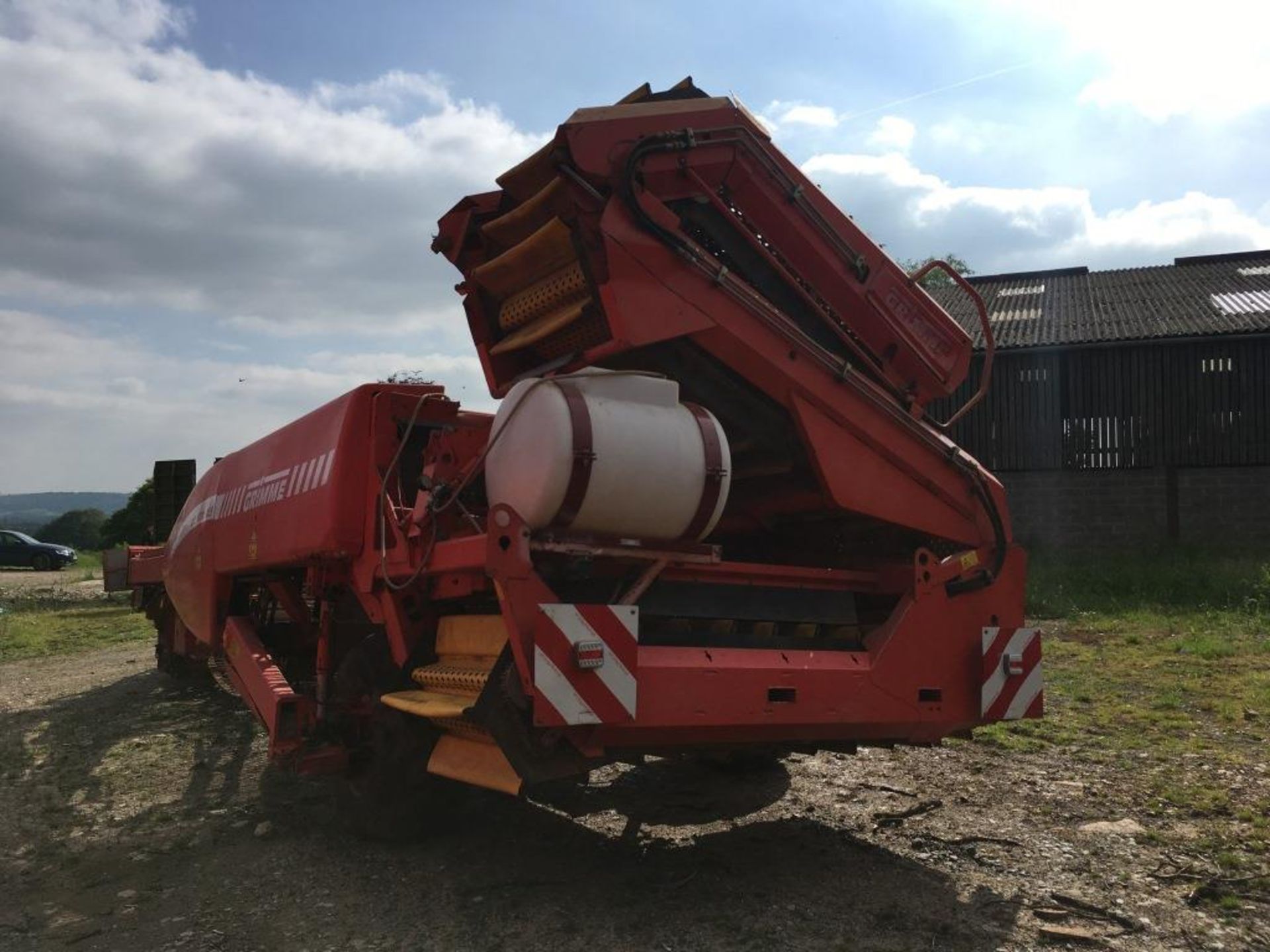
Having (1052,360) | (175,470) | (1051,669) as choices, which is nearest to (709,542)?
(1051,669)

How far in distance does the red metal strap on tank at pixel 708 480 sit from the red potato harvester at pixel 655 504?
0.04 ft

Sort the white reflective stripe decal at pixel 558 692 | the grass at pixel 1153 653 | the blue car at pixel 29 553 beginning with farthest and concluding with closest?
1. the blue car at pixel 29 553
2. the grass at pixel 1153 653
3. the white reflective stripe decal at pixel 558 692

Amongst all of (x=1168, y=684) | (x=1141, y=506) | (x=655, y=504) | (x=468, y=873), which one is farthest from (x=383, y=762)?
(x=1141, y=506)

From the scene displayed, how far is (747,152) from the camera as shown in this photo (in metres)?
4.65

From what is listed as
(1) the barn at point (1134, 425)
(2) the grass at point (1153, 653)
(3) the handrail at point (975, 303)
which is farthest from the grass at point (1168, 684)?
(3) the handrail at point (975, 303)

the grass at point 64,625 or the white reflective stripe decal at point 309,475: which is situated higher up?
the white reflective stripe decal at point 309,475

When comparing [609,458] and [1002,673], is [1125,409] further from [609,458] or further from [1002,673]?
[609,458]

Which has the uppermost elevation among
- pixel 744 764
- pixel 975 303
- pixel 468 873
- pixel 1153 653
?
pixel 975 303

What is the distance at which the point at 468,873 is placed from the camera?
4695 millimetres

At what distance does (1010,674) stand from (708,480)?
1.81 metres

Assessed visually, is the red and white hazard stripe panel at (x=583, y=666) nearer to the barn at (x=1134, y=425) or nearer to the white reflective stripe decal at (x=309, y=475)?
the white reflective stripe decal at (x=309, y=475)

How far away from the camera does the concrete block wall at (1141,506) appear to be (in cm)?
1577

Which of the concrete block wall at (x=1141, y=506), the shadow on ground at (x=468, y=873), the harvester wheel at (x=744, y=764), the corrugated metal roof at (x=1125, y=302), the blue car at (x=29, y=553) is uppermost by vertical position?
the corrugated metal roof at (x=1125, y=302)

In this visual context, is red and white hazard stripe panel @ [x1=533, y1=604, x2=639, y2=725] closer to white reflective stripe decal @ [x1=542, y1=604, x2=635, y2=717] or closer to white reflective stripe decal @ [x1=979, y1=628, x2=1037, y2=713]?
white reflective stripe decal @ [x1=542, y1=604, x2=635, y2=717]
